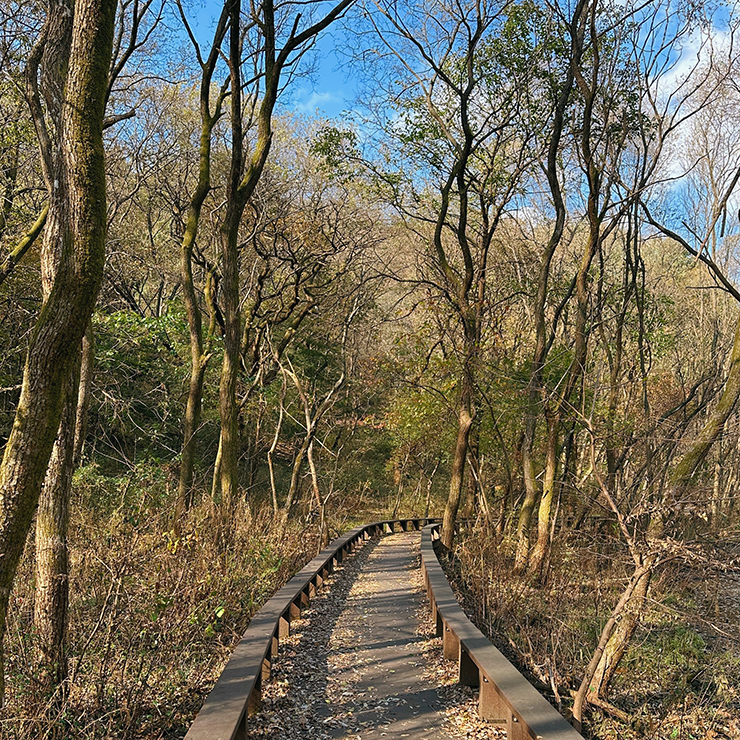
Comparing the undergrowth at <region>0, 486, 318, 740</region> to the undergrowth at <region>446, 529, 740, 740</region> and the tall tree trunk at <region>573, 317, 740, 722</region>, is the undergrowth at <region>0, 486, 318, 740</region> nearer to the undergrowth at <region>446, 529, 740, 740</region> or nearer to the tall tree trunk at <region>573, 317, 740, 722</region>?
the undergrowth at <region>446, 529, 740, 740</region>

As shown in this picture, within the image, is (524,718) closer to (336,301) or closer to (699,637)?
(699,637)

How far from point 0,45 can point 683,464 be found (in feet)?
34.8

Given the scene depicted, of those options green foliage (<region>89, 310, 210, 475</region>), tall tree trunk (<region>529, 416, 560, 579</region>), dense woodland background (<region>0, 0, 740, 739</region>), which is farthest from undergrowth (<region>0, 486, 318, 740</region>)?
green foliage (<region>89, 310, 210, 475</region>)

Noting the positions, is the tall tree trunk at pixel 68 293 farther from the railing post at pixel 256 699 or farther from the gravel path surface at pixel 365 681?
the gravel path surface at pixel 365 681

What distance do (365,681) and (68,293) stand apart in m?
4.14

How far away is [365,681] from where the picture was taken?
5.84m

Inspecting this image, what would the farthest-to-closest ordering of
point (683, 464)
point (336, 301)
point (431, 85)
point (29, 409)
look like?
point (336, 301), point (431, 85), point (683, 464), point (29, 409)

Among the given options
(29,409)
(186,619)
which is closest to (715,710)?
(186,619)

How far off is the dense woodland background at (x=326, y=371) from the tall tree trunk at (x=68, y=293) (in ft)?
0.04

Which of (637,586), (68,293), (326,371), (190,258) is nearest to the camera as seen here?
(68,293)

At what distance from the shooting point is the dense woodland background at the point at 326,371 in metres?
Result: 4.49

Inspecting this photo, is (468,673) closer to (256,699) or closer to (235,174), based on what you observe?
(256,699)

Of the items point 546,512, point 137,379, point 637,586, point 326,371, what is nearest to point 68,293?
point 637,586

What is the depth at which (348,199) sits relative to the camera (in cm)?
1830
